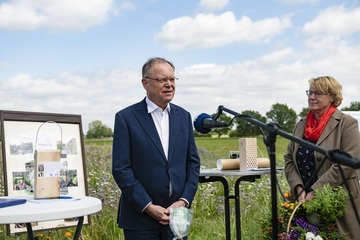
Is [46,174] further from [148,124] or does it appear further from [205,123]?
[205,123]

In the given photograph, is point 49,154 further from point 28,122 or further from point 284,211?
point 284,211

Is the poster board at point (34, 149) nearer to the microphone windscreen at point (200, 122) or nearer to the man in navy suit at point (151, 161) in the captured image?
the man in navy suit at point (151, 161)

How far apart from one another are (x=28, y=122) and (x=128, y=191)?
6.46 feet

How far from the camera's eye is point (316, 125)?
4.41 m

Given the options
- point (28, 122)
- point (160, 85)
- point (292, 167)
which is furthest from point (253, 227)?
point (160, 85)

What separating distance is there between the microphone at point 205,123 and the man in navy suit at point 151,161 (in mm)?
453

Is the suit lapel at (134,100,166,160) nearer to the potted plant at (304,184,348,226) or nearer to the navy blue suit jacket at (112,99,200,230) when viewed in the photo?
the navy blue suit jacket at (112,99,200,230)

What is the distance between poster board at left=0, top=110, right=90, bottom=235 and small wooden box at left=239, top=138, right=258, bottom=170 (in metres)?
1.59

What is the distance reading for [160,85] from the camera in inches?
130

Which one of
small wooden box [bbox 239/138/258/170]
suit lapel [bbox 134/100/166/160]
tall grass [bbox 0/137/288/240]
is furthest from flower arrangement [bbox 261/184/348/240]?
suit lapel [bbox 134/100/166/160]

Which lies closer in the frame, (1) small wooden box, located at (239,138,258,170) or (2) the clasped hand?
(2) the clasped hand

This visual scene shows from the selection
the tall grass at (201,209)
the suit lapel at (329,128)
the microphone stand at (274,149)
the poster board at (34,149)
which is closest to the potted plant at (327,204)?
the suit lapel at (329,128)

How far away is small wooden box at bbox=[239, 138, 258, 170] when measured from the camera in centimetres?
470

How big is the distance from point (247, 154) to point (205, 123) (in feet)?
6.47
